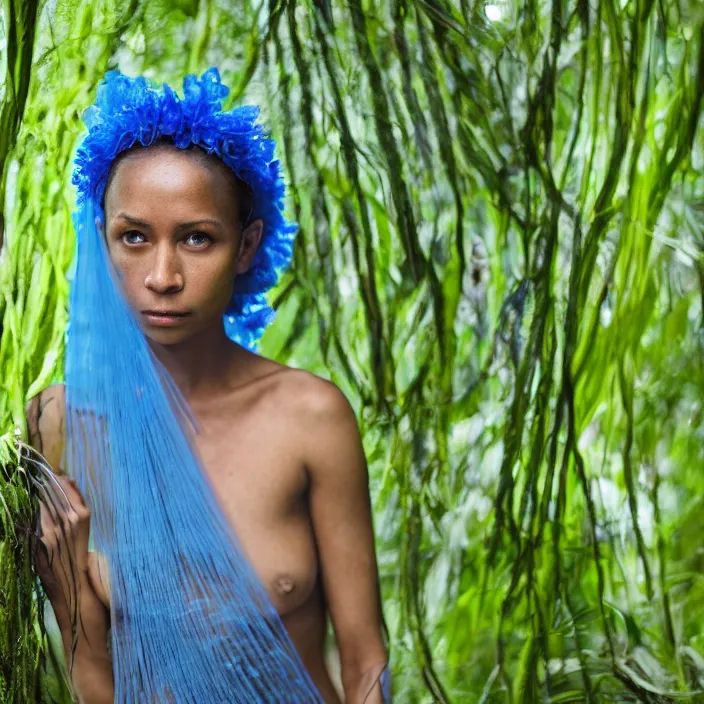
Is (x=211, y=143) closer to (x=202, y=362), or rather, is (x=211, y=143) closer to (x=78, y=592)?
(x=202, y=362)

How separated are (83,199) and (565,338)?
0.96m

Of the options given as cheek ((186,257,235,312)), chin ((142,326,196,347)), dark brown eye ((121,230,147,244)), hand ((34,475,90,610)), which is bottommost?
hand ((34,475,90,610))

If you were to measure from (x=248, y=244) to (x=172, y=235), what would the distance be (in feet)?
0.48

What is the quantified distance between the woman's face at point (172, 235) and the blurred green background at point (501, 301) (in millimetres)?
139

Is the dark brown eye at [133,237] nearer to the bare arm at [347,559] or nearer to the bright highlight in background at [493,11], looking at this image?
the bare arm at [347,559]

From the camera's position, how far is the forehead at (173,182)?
2.00 m

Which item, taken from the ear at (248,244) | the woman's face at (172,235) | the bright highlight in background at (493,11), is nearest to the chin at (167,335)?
the woman's face at (172,235)

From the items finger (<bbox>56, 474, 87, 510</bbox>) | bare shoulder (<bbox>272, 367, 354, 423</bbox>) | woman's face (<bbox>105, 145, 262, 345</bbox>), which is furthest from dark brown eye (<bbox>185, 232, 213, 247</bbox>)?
finger (<bbox>56, 474, 87, 510</bbox>)

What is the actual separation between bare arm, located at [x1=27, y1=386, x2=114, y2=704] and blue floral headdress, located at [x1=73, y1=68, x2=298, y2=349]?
1.50 ft

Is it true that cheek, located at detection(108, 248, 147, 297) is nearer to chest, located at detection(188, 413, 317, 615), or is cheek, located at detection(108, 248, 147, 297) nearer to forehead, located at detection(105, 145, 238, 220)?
forehead, located at detection(105, 145, 238, 220)

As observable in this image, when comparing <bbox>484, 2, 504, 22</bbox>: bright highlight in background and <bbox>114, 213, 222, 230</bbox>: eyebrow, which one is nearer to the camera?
<bbox>114, 213, 222, 230</bbox>: eyebrow

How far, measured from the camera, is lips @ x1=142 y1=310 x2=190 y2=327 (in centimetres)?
203

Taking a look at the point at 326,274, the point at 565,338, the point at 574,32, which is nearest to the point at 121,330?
the point at 326,274

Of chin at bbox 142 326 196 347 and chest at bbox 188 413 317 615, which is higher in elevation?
chin at bbox 142 326 196 347
